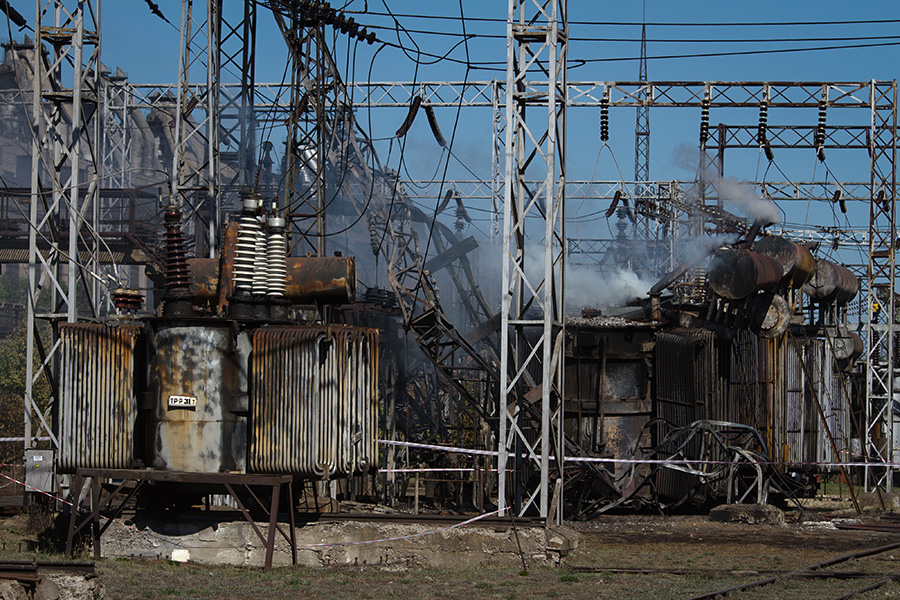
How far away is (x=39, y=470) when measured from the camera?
15.7 meters

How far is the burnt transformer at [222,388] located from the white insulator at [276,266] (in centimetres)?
18

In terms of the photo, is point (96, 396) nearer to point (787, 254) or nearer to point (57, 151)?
point (57, 151)

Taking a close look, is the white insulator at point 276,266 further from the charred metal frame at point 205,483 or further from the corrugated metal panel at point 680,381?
the corrugated metal panel at point 680,381

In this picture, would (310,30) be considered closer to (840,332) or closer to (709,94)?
(709,94)

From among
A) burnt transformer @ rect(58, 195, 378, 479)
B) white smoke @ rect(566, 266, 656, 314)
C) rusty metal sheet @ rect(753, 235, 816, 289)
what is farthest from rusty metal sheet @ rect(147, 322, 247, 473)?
white smoke @ rect(566, 266, 656, 314)

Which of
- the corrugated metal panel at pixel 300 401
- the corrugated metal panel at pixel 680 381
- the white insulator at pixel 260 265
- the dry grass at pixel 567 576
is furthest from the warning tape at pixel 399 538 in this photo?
the corrugated metal panel at pixel 680 381

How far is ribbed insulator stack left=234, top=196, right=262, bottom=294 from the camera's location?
1303 cm

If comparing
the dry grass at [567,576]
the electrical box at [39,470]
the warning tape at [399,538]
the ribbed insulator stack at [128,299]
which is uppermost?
the ribbed insulator stack at [128,299]

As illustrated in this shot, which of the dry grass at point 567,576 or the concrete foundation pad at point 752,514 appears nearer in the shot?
the dry grass at point 567,576

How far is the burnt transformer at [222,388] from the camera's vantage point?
1249 centimetres

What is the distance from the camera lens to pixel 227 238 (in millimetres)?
13148

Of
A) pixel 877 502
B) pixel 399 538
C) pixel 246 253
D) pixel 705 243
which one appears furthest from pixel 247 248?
pixel 705 243

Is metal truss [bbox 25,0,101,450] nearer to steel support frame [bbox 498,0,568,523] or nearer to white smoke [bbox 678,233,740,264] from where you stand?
steel support frame [bbox 498,0,568,523]

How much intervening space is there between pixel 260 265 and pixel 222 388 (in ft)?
5.58
